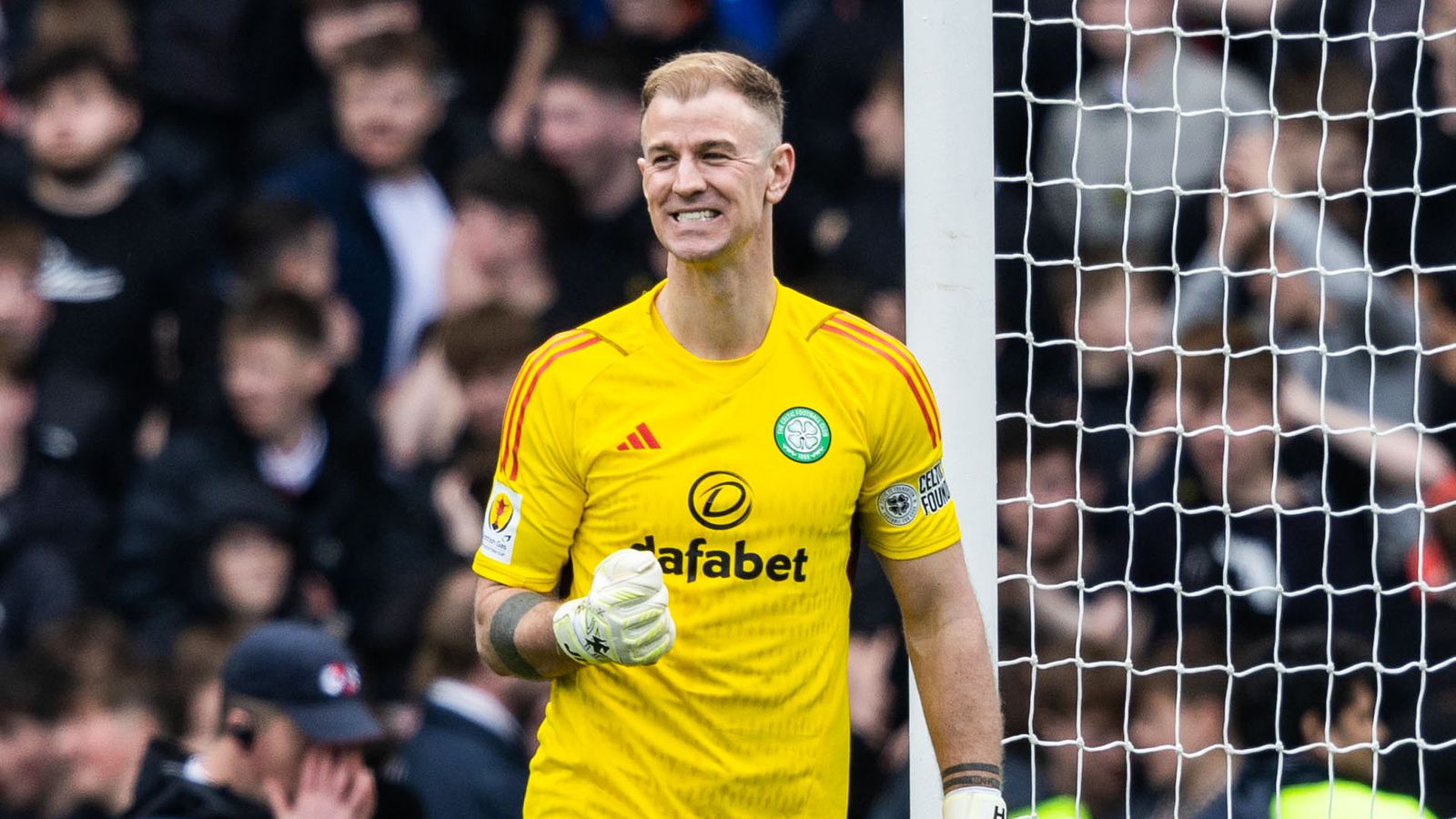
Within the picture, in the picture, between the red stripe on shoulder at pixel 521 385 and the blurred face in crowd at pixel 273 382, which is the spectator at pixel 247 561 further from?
the red stripe on shoulder at pixel 521 385

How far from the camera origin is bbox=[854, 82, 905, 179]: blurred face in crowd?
7828mm

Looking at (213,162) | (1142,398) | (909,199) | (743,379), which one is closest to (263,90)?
(213,162)

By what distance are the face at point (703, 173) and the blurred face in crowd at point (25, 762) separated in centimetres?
394

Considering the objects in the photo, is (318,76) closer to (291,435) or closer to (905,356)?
(291,435)

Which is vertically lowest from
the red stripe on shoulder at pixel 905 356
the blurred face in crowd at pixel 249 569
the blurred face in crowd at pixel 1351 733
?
the blurred face in crowd at pixel 1351 733

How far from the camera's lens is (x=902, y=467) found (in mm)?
4062

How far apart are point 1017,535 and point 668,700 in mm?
3277

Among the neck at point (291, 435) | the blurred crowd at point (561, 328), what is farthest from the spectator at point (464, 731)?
the neck at point (291, 435)

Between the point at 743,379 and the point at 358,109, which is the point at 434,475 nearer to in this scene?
the point at 358,109

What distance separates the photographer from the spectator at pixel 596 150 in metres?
7.84

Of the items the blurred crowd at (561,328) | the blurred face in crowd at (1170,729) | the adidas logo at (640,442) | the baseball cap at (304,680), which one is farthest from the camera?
the blurred crowd at (561,328)

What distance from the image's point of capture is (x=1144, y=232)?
24.4 ft

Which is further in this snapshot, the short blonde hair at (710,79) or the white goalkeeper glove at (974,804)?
the white goalkeeper glove at (974,804)

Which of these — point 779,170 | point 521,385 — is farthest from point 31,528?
point 779,170
